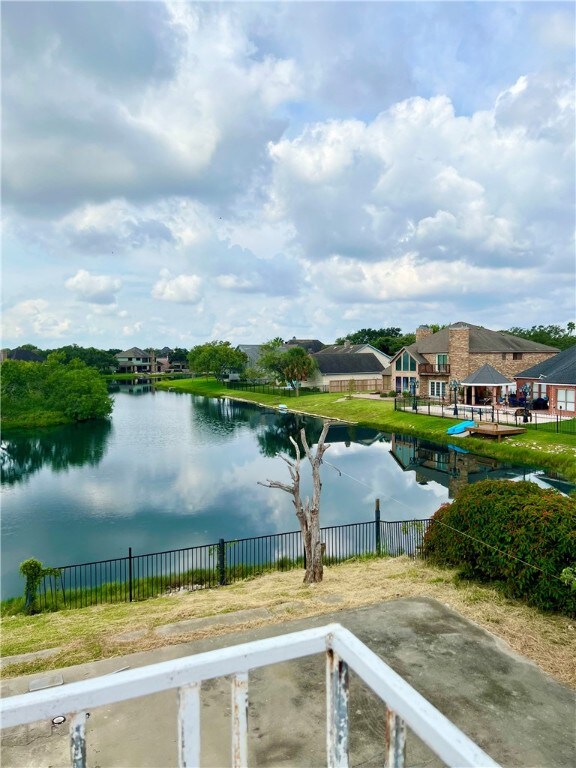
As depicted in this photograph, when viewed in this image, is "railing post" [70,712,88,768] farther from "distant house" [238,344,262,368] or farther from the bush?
"distant house" [238,344,262,368]

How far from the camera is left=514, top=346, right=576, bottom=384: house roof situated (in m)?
37.2

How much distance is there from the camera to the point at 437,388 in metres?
53.4

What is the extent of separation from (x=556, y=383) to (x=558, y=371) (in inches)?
61.1

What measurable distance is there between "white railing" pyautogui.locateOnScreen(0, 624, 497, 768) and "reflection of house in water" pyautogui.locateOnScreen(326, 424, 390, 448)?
35588mm

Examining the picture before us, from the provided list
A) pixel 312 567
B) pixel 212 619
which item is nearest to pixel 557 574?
pixel 312 567

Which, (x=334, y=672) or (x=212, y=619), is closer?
(x=334, y=672)

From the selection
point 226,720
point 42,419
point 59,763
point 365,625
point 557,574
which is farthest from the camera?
point 42,419

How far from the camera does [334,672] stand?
6.02ft

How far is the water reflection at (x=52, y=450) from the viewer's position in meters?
32.7

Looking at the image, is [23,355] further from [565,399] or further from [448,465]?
[565,399]

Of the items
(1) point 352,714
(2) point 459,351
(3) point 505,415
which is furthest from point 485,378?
(1) point 352,714

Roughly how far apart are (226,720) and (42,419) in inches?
2020

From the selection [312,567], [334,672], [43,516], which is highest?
[334,672]

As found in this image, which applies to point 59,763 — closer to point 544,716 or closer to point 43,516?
point 544,716
